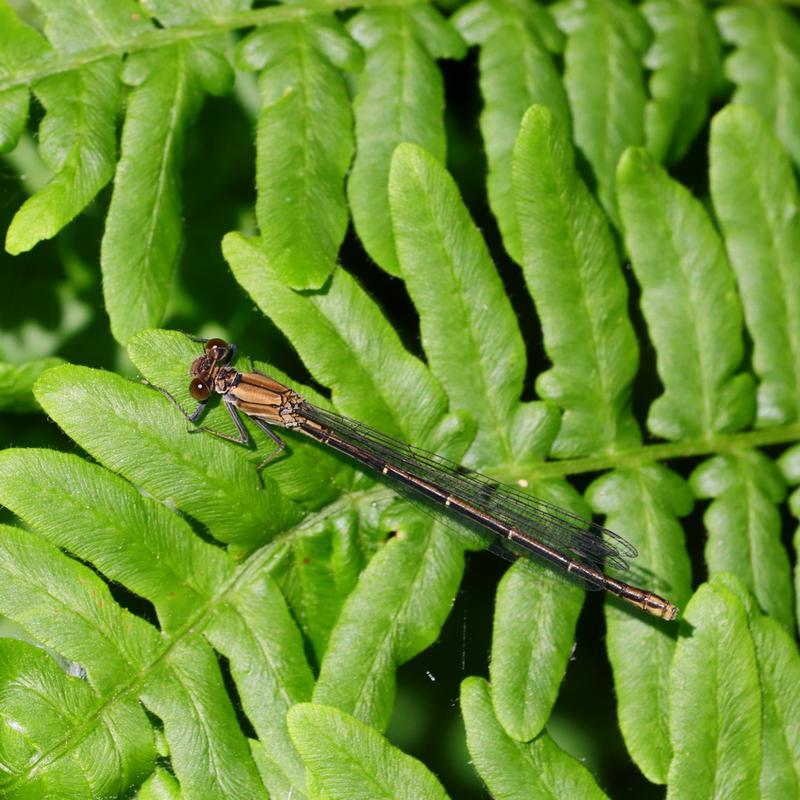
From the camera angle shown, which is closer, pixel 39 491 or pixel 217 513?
pixel 39 491

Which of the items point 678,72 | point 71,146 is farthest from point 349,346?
point 678,72

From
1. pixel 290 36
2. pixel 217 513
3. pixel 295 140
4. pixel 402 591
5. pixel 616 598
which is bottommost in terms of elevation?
pixel 616 598

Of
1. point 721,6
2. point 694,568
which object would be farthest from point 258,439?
point 721,6

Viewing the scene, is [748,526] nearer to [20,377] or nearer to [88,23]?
[20,377]

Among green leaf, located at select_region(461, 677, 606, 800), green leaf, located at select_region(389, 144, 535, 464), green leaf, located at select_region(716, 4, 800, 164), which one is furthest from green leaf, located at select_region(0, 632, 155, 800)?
green leaf, located at select_region(716, 4, 800, 164)

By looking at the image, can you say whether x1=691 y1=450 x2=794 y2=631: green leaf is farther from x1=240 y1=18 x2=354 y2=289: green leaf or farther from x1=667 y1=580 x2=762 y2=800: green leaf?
x1=240 y1=18 x2=354 y2=289: green leaf

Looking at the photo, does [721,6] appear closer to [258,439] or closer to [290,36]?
[290,36]
